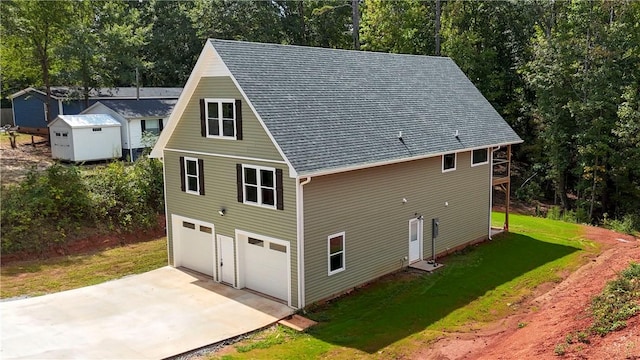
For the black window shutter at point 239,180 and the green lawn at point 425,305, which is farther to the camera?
the black window shutter at point 239,180

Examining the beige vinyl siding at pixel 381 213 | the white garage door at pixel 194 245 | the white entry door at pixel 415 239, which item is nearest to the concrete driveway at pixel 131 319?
the white garage door at pixel 194 245

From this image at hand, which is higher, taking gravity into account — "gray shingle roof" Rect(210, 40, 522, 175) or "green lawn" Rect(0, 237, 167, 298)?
"gray shingle roof" Rect(210, 40, 522, 175)

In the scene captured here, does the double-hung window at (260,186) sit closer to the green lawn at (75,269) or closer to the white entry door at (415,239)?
the white entry door at (415,239)

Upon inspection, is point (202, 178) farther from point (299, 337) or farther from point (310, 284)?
point (299, 337)

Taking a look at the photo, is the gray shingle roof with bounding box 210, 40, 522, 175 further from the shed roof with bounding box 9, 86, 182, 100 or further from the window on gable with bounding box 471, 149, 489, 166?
the shed roof with bounding box 9, 86, 182, 100

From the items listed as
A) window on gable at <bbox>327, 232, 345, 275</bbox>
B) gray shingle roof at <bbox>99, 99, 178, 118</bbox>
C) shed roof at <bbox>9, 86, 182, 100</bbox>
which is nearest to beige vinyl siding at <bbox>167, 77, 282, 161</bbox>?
window on gable at <bbox>327, 232, 345, 275</bbox>

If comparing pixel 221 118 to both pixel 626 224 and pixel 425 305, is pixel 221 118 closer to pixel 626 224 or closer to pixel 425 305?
pixel 425 305

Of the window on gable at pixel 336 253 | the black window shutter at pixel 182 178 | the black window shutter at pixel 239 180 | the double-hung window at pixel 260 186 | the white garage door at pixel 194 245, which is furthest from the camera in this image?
the black window shutter at pixel 182 178
